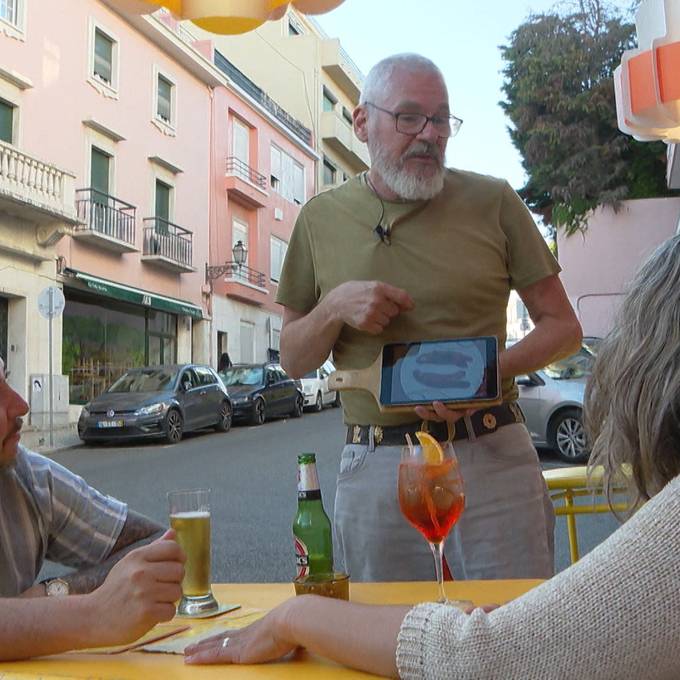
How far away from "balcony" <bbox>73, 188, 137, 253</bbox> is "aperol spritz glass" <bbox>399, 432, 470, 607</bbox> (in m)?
18.4

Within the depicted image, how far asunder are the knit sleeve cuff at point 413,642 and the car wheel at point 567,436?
31.5ft

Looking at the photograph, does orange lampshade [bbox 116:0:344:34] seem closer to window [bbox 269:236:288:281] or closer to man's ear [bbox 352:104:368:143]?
man's ear [bbox 352:104:368:143]

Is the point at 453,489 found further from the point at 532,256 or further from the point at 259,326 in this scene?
the point at 259,326

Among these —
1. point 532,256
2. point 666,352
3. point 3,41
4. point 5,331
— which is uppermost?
point 3,41

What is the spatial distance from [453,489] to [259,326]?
27.9 m

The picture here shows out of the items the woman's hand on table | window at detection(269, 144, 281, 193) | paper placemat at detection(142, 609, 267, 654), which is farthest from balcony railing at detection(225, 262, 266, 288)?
the woman's hand on table

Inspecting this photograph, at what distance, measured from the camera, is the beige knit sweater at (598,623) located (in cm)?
106

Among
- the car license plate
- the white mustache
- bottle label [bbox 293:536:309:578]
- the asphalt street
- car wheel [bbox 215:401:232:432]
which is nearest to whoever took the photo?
bottle label [bbox 293:536:309:578]

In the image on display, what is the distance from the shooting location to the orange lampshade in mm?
2273

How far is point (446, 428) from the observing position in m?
2.38

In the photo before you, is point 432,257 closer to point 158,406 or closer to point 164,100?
point 158,406

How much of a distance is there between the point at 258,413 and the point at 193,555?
1791cm

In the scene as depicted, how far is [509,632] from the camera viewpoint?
1.13m

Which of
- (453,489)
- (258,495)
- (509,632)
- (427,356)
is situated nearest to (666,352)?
(509,632)
